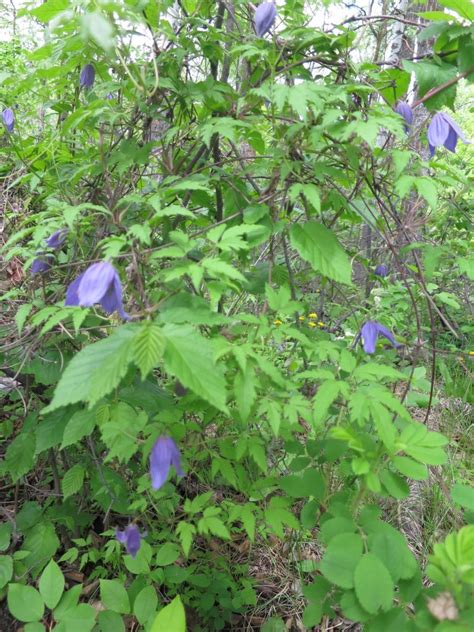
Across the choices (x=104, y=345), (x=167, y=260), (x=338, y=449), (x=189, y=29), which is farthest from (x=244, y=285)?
(x=189, y=29)

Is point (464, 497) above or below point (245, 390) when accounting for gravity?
below

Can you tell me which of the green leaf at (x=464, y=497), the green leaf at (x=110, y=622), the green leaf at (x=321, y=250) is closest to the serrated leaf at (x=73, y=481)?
the green leaf at (x=110, y=622)

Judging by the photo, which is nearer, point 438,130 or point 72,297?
point 72,297

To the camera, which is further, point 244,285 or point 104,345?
point 244,285

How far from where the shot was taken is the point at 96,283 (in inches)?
43.2

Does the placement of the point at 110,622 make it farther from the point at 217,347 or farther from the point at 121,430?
the point at 217,347

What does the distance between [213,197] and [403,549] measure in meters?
1.41

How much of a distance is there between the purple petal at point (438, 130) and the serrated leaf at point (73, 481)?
65.6 inches

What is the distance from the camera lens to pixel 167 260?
1.65m

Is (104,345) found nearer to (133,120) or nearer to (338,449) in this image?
(338,449)

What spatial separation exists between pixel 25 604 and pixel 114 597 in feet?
0.84

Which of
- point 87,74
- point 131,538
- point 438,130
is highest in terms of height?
point 87,74

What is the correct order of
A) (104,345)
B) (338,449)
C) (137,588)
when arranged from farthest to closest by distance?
1. (137,588)
2. (338,449)
3. (104,345)

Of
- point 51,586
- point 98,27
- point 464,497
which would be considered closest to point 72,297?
point 98,27
